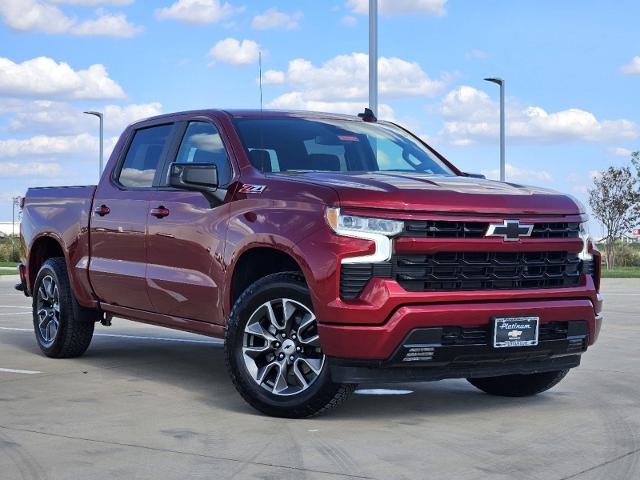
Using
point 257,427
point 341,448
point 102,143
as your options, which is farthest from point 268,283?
point 102,143

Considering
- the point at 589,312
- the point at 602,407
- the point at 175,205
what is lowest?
the point at 602,407

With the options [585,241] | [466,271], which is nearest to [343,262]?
[466,271]

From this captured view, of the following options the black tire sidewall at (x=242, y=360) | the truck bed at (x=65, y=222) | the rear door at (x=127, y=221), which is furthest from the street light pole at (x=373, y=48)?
the black tire sidewall at (x=242, y=360)

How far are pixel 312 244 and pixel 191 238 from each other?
1.43 meters

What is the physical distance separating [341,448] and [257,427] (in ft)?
2.45

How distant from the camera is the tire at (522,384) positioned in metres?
7.55

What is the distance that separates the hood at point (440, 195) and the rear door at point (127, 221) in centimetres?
166

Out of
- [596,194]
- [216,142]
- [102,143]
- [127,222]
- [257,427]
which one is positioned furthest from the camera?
[596,194]

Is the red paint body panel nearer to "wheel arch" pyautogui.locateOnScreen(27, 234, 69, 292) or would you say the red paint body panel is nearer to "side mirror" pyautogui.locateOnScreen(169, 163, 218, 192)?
"side mirror" pyautogui.locateOnScreen(169, 163, 218, 192)

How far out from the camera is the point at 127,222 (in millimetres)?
8312

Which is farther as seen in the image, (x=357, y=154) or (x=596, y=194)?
(x=596, y=194)

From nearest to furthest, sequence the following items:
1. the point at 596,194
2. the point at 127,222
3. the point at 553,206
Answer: the point at 553,206 < the point at 127,222 < the point at 596,194

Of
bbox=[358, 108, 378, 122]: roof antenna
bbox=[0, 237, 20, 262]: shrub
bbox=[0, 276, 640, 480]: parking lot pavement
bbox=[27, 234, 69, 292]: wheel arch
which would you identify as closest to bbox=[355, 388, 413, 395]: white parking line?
bbox=[0, 276, 640, 480]: parking lot pavement

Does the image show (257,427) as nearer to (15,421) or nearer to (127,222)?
(15,421)
